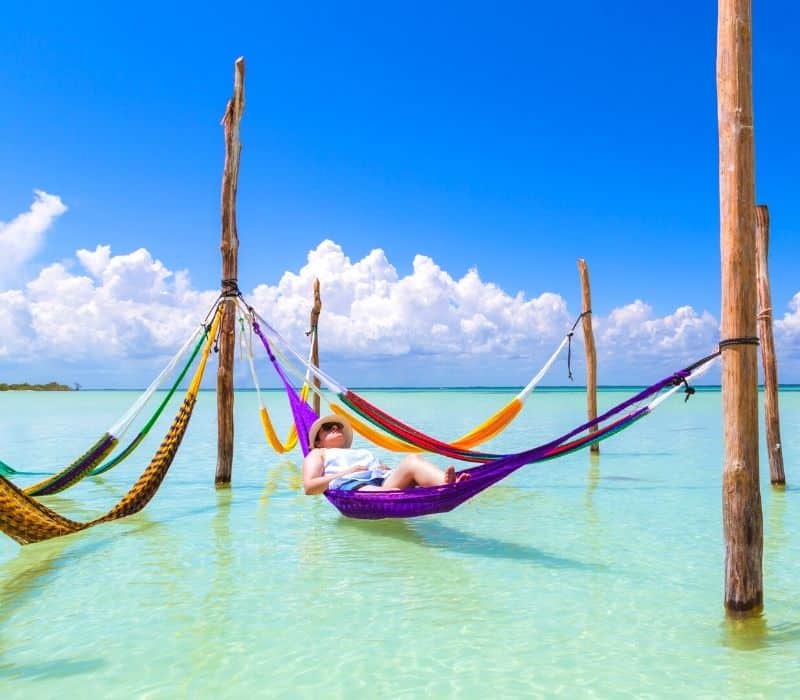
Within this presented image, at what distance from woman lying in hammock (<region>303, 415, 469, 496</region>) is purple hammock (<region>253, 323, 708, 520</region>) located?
113 mm

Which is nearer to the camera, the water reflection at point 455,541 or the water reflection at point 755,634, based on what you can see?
the water reflection at point 755,634

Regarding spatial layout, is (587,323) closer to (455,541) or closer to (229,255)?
(229,255)

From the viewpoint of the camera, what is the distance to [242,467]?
9.94 meters

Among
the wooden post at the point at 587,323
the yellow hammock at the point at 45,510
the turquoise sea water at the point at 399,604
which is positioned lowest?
the turquoise sea water at the point at 399,604

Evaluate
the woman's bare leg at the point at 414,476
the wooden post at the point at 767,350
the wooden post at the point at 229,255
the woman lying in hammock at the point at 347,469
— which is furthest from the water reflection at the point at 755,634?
the wooden post at the point at 229,255

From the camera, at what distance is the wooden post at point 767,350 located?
276 inches

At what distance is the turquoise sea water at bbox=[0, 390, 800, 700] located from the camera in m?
2.73

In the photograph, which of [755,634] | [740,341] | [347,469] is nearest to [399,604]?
[755,634]

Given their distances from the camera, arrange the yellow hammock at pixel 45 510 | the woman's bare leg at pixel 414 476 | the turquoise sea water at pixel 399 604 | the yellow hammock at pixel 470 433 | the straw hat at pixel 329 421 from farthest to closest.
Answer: the yellow hammock at pixel 470 433 < the straw hat at pixel 329 421 < the woman's bare leg at pixel 414 476 < the yellow hammock at pixel 45 510 < the turquoise sea water at pixel 399 604

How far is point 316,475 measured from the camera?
530 centimetres

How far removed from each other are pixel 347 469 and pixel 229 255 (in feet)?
9.89

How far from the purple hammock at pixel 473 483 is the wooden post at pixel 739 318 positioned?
1.18 ft

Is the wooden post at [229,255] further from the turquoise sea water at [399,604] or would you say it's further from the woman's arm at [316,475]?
the woman's arm at [316,475]

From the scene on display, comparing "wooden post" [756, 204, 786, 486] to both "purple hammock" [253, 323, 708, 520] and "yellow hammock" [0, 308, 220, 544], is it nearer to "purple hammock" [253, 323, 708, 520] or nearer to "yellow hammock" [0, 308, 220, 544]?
"purple hammock" [253, 323, 708, 520]
